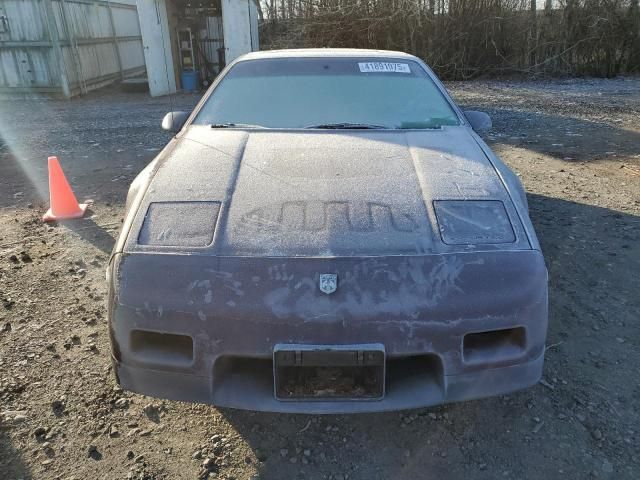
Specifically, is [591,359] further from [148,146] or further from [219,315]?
[148,146]

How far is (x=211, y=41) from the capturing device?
14.8 m

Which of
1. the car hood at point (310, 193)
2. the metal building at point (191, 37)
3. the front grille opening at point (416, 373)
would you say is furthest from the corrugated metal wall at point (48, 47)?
the front grille opening at point (416, 373)

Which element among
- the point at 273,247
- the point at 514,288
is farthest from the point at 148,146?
the point at 514,288

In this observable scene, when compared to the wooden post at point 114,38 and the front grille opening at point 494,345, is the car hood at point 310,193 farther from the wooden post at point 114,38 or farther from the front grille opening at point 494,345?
the wooden post at point 114,38

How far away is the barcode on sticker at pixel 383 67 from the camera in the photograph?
3528 mm

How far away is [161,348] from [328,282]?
720 millimetres

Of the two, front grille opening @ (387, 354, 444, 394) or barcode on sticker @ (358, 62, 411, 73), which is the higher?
barcode on sticker @ (358, 62, 411, 73)

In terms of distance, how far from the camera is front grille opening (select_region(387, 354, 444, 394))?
193 centimetres

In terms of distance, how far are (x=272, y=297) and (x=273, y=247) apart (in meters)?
0.22

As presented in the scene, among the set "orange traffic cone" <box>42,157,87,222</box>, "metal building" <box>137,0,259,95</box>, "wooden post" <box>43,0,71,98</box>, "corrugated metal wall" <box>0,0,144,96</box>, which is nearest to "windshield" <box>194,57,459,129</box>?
"orange traffic cone" <box>42,157,87,222</box>

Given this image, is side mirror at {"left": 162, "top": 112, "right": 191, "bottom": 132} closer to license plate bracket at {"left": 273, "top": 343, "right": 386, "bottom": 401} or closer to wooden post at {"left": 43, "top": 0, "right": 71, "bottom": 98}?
license plate bracket at {"left": 273, "top": 343, "right": 386, "bottom": 401}

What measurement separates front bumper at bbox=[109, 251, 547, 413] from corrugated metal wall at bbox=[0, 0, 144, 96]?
12.4 m

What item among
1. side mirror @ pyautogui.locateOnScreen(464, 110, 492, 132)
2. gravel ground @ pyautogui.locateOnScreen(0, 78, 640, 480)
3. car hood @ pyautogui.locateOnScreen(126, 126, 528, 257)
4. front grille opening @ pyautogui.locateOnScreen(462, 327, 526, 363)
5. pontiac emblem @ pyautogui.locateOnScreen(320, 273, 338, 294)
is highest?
side mirror @ pyautogui.locateOnScreen(464, 110, 492, 132)

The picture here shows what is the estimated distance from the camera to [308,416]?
93.7 inches
